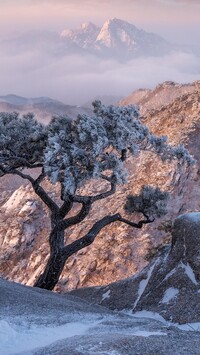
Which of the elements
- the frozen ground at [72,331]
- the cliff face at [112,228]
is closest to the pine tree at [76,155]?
the frozen ground at [72,331]

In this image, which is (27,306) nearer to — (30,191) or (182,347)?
(182,347)

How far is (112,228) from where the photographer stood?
42.8 meters

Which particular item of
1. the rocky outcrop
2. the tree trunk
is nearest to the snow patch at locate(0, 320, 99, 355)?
the rocky outcrop

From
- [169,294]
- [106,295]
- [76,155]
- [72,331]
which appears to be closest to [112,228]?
[106,295]

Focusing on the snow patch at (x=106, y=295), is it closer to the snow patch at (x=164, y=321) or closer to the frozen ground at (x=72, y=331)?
the snow patch at (x=164, y=321)

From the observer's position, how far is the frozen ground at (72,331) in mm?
9180

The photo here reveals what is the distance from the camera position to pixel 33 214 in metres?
48.2

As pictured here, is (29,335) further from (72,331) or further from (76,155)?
(76,155)

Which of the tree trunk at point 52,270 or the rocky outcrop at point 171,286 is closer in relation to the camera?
the rocky outcrop at point 171,286

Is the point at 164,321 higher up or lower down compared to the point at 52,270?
higher up

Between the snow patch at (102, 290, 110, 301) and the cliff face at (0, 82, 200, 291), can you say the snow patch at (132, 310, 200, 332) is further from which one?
the cliff face at (0, 82, 200, 291)

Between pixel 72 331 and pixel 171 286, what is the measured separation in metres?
6.44

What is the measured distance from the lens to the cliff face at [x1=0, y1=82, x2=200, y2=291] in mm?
39062

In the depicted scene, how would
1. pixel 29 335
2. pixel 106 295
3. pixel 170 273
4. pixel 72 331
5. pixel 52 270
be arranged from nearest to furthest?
pixel 29 335, pixel 72 331, pixel 170 273, pixel 106 295, pixel 52 270
